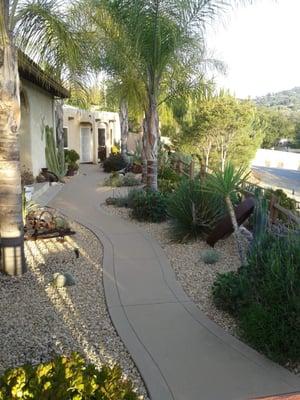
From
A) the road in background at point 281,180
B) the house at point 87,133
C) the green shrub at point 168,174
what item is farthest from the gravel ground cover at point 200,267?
the road in background at point 281,180

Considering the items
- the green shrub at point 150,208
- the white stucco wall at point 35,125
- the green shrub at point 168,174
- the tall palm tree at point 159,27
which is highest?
the tall palm tree at point 159,27

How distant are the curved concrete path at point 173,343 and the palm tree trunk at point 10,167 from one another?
146cm

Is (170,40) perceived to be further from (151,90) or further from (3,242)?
(3,242)

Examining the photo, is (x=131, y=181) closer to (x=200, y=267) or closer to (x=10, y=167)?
(x=200, y=267)

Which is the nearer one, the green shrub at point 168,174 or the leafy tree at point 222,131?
the green shrub at point 168,174

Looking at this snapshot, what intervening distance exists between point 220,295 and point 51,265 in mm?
3073

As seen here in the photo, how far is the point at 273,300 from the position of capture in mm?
4145

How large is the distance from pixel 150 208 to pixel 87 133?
1823 cm

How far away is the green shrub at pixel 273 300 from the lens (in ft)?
13.1

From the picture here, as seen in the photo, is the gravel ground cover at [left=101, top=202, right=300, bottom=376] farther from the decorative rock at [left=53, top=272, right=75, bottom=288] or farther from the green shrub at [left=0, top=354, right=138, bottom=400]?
the green shrub at [left=0, top=354, right=138, bottom=400]

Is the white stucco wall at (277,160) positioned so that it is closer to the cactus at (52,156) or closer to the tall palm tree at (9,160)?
the cactus at (52,156)

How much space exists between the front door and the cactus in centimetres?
931

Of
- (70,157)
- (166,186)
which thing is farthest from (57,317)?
(70,157)

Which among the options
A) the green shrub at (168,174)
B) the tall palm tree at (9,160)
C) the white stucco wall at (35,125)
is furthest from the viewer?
the green shrub at (168,174)
